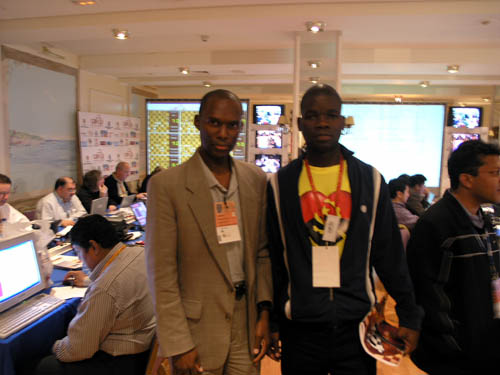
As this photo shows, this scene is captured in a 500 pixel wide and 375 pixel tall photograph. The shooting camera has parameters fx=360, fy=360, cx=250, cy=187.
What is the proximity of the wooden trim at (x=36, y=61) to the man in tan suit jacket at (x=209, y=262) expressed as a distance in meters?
5.11

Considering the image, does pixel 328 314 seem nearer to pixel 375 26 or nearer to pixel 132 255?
pixel 132 255

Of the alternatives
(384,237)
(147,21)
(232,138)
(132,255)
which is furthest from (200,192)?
(147,21)

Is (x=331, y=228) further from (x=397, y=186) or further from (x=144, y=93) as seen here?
(x=144, y=93)

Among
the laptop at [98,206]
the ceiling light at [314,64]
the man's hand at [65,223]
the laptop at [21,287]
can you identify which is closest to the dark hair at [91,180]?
the laptop at [98,206]

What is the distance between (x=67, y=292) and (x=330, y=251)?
71.8 inches

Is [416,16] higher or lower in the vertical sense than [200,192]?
higher

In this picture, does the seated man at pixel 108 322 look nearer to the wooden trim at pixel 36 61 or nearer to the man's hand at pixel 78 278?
the man's hand at pixel 78 278

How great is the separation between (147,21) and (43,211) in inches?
102

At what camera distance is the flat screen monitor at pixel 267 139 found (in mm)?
8758

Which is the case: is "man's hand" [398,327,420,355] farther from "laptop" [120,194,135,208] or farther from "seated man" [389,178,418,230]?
"laptop" [120,194,135,208]

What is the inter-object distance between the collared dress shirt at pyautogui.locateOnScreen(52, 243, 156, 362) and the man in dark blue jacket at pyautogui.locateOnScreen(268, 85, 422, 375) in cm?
83

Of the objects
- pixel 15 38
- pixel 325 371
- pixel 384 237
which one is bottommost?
pixel 325 371

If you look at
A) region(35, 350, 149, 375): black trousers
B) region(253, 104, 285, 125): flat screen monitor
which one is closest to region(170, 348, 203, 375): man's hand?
region(35, 350, 149, 375): black trousers

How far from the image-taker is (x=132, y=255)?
6.36 feet
